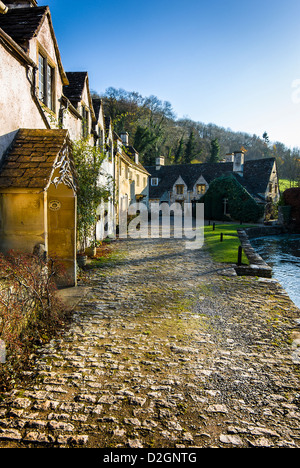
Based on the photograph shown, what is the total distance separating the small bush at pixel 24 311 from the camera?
4.31m

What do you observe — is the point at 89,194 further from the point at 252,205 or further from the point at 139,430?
the point at 252,205

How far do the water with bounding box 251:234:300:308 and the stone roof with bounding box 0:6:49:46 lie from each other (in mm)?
11449

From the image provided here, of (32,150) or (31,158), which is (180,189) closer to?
(32,150)

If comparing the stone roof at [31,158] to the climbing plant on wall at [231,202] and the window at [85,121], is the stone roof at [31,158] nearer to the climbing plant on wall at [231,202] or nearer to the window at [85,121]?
the window at [85,121]

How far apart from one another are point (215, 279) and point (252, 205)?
91.4 ft

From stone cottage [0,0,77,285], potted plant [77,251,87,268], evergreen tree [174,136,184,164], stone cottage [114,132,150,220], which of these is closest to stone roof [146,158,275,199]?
stone cottage [114,132,150,220]

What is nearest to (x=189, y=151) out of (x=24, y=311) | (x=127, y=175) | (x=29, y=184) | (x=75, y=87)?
(x=127, y=175)

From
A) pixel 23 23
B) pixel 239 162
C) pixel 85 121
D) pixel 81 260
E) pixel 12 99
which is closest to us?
pixel 12 99

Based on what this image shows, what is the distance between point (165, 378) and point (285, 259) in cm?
1635

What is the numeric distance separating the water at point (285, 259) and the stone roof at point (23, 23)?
37.6ft

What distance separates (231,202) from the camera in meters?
37.0

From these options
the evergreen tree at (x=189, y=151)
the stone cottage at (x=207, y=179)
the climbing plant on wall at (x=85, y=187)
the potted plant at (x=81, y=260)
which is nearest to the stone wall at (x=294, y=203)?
the stone cottage at (x=207, y=179)

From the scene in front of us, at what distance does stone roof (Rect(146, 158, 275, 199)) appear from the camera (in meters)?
39.9

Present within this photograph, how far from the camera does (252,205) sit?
3550 cm
